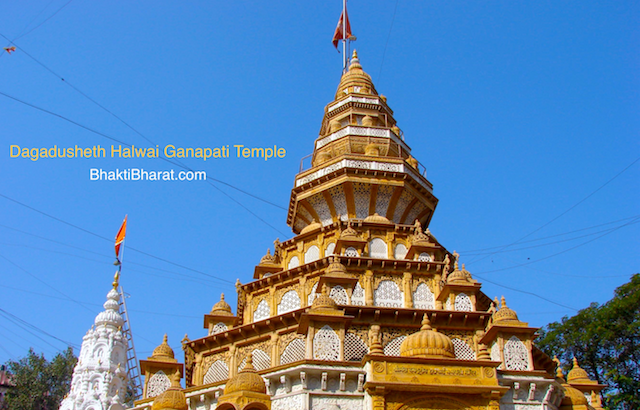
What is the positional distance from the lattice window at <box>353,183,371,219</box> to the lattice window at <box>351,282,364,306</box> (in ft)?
19.9

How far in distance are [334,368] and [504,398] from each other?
590cm

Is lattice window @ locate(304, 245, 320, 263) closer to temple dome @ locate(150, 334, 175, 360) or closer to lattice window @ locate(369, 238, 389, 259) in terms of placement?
lattice window @ locate(369, 238, 389, 259)

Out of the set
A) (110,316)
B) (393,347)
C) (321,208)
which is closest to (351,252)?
(393,347)

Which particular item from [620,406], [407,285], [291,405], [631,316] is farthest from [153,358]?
[631,316]

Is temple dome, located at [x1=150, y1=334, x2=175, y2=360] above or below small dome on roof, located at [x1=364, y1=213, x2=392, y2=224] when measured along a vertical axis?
below

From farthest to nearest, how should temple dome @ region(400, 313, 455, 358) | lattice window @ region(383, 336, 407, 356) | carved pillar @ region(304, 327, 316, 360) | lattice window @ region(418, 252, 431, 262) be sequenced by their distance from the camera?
lattice window @ region(418, 252, 431, 262), lattice window @ region(383, 336, 407, 356), carved pillar @ region(304, 327, 316, 360), temple dome @ region(400, 313, 455, 358)

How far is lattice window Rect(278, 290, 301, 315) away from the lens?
25519mm

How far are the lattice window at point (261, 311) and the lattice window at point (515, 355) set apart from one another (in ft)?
33.9

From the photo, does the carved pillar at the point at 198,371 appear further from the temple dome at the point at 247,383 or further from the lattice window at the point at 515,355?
the lattice window at the point at 515,355

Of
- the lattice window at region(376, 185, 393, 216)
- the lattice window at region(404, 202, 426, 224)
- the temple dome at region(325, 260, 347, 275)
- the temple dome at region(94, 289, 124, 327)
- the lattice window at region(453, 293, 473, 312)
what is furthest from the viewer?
the temple dome at region(94, 289, 124, 327)

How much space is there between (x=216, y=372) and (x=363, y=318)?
712 cm

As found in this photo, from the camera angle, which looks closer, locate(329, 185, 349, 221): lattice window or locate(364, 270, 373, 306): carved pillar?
locate(364, 270, 373, 306): carved pillar

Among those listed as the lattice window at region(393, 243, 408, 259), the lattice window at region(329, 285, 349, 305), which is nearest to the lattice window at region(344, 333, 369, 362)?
the lattice window at region(329, 285, 349, 305)

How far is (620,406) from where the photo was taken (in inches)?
1508
